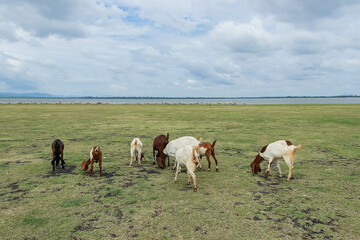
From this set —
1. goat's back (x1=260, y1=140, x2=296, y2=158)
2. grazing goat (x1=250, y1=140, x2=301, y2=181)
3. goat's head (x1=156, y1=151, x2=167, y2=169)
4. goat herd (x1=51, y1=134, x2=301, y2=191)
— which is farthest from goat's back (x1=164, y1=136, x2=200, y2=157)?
goat's back (x1=260, y1=140, x2=296, y2=158)

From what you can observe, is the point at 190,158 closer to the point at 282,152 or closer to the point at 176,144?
the point at 176,144

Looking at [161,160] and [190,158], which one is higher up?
[190,158]

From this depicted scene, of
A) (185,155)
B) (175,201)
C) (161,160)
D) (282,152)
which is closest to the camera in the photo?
(175,201)

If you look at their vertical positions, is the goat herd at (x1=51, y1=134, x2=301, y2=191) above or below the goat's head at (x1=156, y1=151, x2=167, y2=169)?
above

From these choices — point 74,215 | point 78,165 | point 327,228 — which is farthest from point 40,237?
point 327,228

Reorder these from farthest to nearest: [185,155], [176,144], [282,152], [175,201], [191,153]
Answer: [176,144], [282,152], [185,155], [191,153], [175,201]

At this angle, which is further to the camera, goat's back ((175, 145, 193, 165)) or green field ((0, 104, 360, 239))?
goat's back ((175, 145, 193, 165))

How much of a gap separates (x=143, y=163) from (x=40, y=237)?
5.44m

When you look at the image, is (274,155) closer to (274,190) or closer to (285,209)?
(274,190)

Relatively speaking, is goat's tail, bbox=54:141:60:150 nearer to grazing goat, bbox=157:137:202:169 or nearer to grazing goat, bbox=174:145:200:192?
grazing goat, bbox=157:137:202:169

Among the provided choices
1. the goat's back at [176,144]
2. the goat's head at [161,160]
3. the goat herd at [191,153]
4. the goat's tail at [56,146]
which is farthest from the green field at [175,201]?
the goat's tail at [56,146]

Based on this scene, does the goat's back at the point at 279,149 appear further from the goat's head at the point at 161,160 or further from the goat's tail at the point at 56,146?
the goat's tail at the point at 56,146

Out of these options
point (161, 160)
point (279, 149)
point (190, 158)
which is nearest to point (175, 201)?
point (190, 158)

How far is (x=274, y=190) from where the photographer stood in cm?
681
